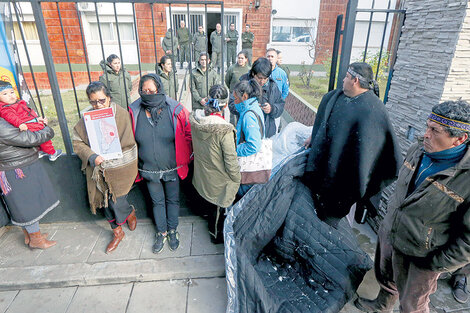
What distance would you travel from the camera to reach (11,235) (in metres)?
3.30

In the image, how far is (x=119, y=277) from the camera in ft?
9.04

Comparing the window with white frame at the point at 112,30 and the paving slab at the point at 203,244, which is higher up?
the window with white frame at the point at 112,30

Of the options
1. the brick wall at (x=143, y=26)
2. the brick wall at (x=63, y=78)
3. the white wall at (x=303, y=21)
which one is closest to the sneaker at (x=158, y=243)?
the brick wall at (x=63, y=78)

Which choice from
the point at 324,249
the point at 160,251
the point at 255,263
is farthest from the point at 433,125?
the point at 160,251

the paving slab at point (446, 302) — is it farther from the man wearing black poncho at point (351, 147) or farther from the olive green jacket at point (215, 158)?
the olive green jacket at point (215, 158)

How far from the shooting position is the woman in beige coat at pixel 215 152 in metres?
2.41

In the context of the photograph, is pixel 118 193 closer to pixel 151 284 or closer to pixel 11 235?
pixel 151 284

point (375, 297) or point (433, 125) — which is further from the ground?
point (433, 125)

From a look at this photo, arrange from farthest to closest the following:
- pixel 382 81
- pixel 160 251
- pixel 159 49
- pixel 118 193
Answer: pixel 159 49
pixel 382 81
pixel 160 251
pixel 118 193

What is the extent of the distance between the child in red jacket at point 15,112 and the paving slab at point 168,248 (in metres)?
1.55

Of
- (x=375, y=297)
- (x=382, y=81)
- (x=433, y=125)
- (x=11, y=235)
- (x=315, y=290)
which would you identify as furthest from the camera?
(x=382, y=81)

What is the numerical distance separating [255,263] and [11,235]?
2.80 meters

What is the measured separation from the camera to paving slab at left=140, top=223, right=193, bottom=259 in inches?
118

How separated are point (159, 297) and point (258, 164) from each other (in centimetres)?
150
